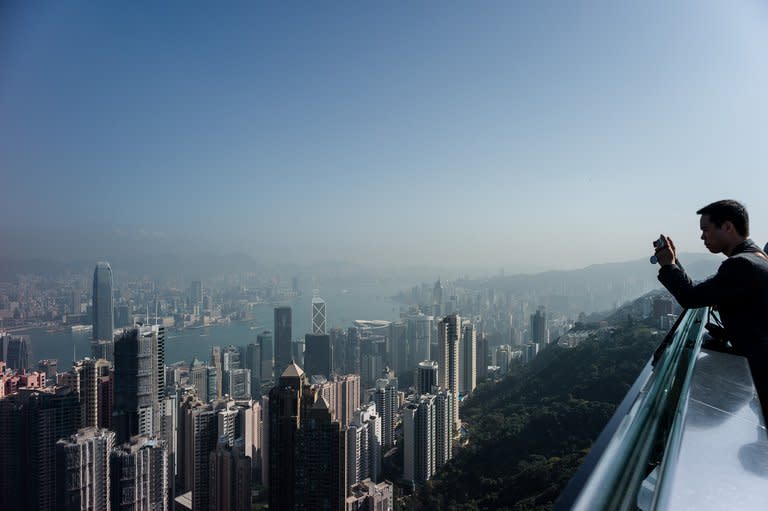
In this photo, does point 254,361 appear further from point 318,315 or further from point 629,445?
point 629,445

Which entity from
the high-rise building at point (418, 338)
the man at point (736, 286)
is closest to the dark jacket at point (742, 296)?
the man at point (736, 286)

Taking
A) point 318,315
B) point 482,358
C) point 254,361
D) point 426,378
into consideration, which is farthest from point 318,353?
point 482,358

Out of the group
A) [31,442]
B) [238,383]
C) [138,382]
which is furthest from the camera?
[238,383]

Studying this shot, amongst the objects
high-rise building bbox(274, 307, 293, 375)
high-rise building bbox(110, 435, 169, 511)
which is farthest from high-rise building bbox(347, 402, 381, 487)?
high-rise building bbox(274, 307, 293, 375)

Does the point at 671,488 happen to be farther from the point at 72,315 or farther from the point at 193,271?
the point at 193,271

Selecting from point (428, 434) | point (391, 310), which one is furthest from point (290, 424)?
point (391, 310)

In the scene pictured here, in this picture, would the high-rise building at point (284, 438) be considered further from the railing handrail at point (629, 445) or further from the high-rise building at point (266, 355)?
the high-rise building at point (266, 355)
